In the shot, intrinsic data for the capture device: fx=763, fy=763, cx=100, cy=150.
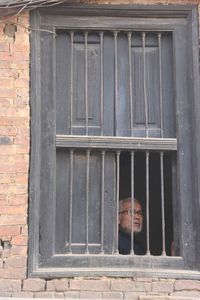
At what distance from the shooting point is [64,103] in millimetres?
5992

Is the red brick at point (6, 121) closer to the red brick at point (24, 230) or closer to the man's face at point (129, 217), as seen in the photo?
the red brick at point (24, 230)

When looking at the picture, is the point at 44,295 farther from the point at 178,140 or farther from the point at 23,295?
the point at 178,140

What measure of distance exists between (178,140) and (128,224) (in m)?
0.77

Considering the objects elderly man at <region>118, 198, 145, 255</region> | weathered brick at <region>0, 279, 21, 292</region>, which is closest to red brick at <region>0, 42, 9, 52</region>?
elderly man at <region>118, 198, 145, 255</region>

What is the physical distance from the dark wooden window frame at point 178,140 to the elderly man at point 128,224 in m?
0.21

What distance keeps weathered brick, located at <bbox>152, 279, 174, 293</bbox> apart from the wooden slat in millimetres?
1015

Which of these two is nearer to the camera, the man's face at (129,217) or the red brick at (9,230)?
the red brick at (9,230)

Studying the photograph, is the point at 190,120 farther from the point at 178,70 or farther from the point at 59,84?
the point at 59,84

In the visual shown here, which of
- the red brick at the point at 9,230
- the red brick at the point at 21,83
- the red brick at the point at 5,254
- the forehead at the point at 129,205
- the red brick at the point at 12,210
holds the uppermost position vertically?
the red brick at the point at 21,83

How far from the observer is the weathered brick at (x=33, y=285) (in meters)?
5.54

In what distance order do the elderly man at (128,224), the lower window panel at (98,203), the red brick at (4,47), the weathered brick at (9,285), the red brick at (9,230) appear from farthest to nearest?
the red brick at (4,47) → the elderly man at (128,224) → the lower window panel at (98,203) → the red brick at (9,230) → the weathered brick at (9,285)

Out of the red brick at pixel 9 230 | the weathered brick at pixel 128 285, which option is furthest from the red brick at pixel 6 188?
the weathered brick at pixel 128 285

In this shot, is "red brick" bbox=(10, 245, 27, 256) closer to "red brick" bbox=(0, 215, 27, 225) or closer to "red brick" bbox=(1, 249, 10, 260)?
"red brick" bbox=(1, 249, 10, 260)

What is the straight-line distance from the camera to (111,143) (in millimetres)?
5840
